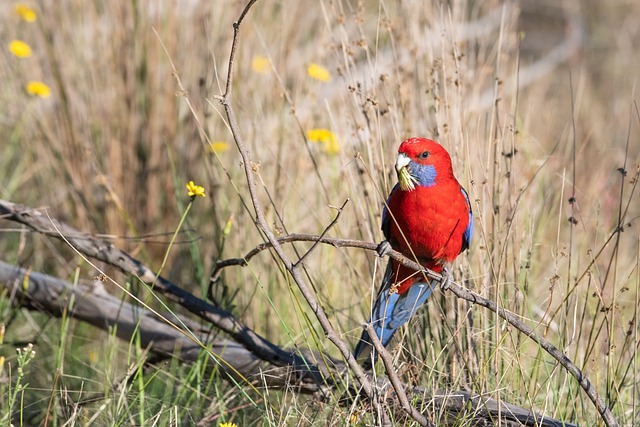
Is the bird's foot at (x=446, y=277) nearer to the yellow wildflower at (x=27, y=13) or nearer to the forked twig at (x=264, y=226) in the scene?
the forked twig at (x=264, y=226)

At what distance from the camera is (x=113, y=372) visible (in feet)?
8.89

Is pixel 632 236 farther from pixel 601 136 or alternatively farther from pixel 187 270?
pixel 187 270

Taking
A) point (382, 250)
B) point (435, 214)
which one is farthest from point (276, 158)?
point (382, 250)

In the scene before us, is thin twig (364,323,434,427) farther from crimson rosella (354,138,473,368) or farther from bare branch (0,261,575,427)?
crimson rosella (354,138,473,368)

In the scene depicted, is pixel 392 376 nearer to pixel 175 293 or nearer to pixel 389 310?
pixel 389 310

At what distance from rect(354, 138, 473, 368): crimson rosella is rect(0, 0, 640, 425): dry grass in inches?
3.2

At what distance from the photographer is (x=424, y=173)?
2.14 meters

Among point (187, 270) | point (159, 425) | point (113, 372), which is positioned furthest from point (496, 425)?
point (187, 270)

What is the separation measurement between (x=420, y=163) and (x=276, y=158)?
0.87m

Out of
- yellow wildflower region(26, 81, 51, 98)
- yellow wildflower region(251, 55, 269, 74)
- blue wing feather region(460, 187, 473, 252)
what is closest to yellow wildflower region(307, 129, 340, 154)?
yellow wildflower region(251, 55, 269, 74)

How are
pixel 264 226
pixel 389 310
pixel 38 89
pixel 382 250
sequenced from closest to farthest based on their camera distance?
pixel 264 226 → pixel 382 250 → pixel 389 310 → pixel 38 89

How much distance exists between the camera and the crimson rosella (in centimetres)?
212

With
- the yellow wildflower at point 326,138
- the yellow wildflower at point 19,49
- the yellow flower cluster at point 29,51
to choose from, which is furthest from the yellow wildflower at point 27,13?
the yellow wildflower at point 326,138

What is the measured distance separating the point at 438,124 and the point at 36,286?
1.36m
